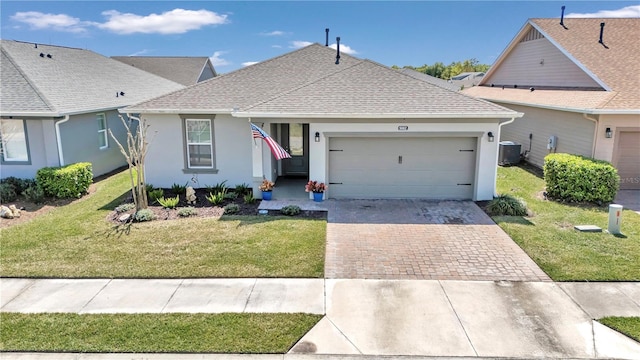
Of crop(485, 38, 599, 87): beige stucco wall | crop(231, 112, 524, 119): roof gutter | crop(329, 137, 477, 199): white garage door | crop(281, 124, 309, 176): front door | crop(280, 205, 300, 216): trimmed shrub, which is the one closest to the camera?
crop(280, 205, 300, 216): trimmed shrub

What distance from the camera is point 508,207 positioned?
1138 centimetres

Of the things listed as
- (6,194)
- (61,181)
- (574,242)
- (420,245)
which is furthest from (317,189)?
(6,194)

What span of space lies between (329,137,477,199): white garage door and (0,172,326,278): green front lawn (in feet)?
8.61

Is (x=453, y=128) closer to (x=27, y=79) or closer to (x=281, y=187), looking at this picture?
(x=281, y=187)

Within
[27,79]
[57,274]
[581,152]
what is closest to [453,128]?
Result: [581,152]

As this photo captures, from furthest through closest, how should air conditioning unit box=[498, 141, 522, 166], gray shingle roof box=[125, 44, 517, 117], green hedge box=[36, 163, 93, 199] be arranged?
air conditioning unit box=[498, 141, 522, 166] → green hedge box=[36, 163, 93, 199] → gray shingle roof box=[125, 44, 517, 117]

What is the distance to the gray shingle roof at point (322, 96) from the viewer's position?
1196 cm

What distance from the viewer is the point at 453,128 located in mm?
12227

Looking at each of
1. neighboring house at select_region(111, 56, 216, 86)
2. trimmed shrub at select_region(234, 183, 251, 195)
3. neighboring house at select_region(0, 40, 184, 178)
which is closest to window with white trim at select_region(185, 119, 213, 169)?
trimmed shrub at select_region(234, 183, 251, 195)

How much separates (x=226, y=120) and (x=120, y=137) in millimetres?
7414

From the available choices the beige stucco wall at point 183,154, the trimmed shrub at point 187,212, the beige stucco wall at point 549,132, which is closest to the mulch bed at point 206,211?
the trimmed shrub at point 187,212

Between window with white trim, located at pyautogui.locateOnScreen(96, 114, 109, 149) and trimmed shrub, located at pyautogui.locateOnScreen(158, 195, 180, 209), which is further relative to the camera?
window with white trim, located at pyautogui.locateOnScreen(96, 114, 109, 149)

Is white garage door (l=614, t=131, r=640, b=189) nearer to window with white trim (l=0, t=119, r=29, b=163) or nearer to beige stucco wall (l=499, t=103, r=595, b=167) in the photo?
beige stucco wall (l=499, t=103, r=595, b=167)

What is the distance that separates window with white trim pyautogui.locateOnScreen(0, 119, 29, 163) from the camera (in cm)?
1388
